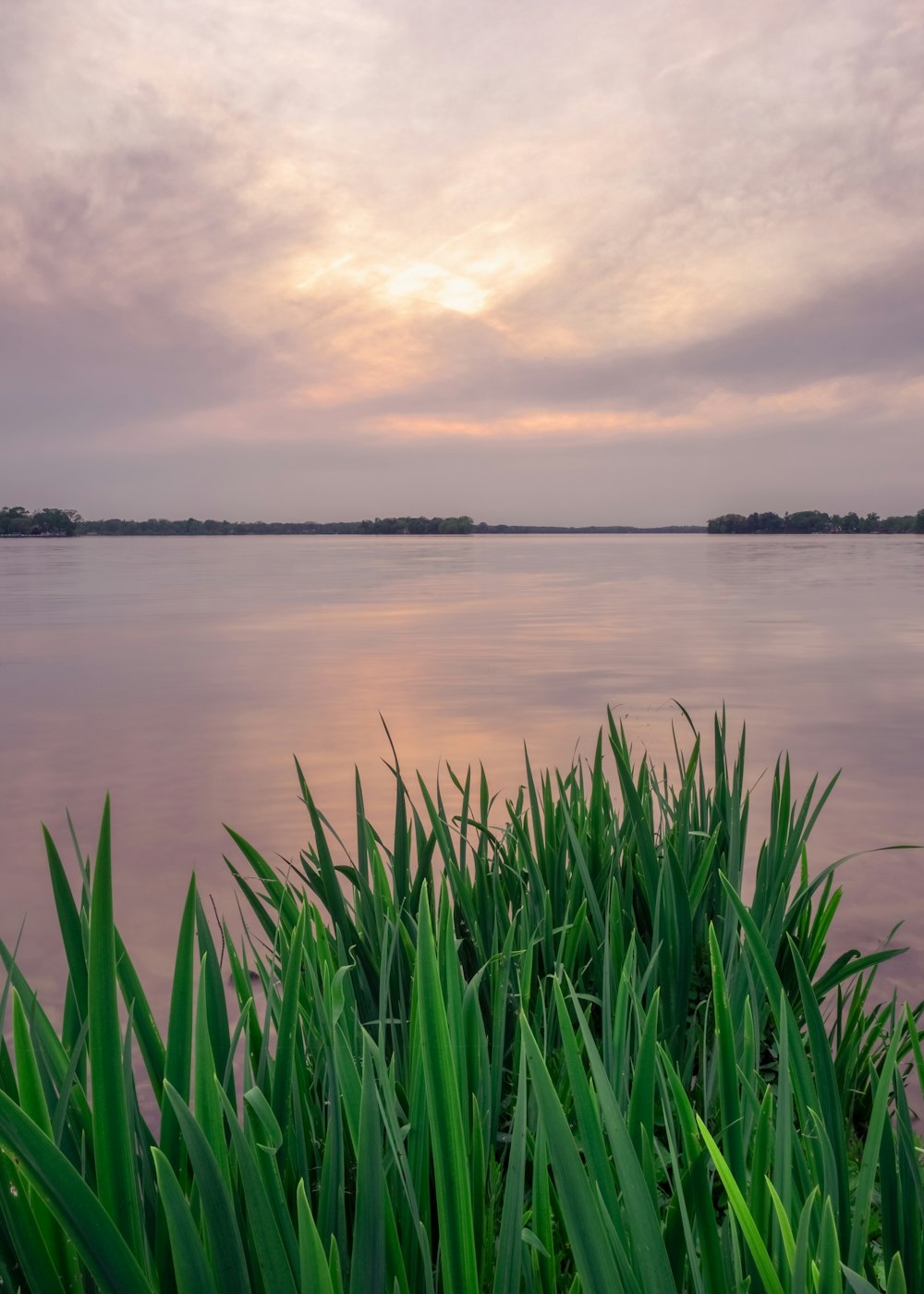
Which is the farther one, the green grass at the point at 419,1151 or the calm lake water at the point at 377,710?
the calm lake water at the point at 377,710

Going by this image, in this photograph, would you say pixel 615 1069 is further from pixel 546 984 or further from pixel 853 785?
pixel 853 785

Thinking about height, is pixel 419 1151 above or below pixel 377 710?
above

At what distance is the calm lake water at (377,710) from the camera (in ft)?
12.4

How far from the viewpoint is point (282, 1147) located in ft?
3.23

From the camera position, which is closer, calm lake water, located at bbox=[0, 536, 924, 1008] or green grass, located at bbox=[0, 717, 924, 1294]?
green grass, located at bbox=[0, 717, 924, 1294]

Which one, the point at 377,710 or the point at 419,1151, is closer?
the point at 419,1151

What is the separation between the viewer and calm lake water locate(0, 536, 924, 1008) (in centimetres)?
378

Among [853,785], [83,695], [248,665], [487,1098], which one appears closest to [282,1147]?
[487,1098]

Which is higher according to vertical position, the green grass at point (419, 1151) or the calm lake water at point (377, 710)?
the green grass at point (419, 1151)

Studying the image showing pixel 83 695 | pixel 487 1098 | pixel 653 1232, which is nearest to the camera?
pixel 653 1232

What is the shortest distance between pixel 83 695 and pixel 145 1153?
286 inches

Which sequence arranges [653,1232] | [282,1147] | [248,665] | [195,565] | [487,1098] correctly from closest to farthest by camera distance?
[653,1232], [282,1147], [487,1098], [248,665], [195,565]

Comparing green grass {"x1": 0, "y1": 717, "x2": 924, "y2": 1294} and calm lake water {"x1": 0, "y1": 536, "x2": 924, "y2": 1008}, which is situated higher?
green grass {"x1": 0, "y1": 717, "x2": 924, "y2": 1294}

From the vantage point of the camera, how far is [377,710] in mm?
5477
